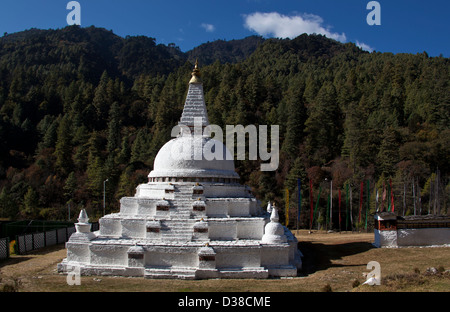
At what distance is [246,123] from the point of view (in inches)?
1980

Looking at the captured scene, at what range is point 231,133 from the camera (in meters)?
44.9

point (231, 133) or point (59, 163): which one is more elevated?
point (231, 133)

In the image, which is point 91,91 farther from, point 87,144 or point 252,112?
point 252,112

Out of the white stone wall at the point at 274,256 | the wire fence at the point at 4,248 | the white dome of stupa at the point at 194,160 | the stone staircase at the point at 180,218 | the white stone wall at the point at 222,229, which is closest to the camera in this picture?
the white stone wall at the point at 274,256

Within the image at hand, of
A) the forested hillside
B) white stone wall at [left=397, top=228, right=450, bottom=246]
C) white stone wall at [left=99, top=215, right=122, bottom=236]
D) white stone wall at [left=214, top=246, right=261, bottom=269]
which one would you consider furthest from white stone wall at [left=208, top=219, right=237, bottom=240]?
the forested hillside

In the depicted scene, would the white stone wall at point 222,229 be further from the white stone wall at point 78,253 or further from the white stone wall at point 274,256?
the white stone wall at point 78,253

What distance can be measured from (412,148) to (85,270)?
118 ft

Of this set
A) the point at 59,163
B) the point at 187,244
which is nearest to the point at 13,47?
the point at 59,163

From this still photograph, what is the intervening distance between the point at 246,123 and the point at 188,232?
34.7 metres

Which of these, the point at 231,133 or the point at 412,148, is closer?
the point at 412,148

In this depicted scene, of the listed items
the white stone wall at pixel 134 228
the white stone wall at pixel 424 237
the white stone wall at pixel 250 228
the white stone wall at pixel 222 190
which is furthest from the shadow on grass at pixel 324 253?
the white stone wall at pixel 134 228

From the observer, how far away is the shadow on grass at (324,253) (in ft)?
55.8

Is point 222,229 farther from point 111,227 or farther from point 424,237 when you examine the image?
point 424,237

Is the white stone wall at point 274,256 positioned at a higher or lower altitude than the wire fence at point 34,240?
higher
